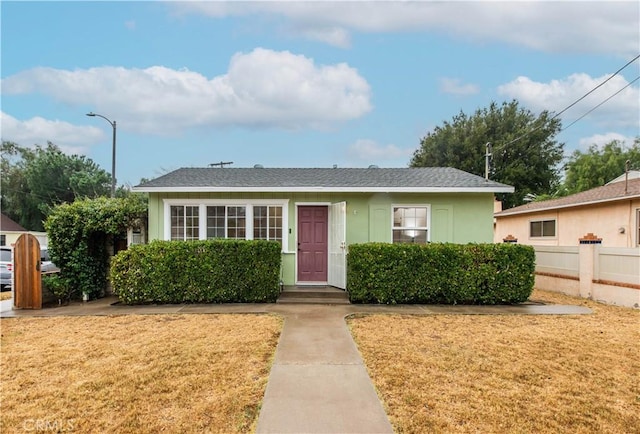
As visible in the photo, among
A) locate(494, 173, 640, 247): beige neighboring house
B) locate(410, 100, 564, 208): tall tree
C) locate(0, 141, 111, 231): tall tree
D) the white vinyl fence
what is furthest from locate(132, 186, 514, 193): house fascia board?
locate(0, 141, 111, 231): tall tree

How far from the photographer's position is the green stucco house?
28.8ft

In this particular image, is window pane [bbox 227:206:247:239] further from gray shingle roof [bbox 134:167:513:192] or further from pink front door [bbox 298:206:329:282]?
pink front door [bbox 298:206:329:282]

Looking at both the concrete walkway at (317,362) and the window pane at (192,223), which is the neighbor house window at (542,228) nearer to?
the concrete walkway at (317,362)

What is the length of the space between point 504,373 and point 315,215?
5997 mm

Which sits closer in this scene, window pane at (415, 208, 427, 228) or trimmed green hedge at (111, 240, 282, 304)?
trimmed green hedge at (111, 240, 282, 304)

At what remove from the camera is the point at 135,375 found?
3.70m

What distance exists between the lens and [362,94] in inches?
693

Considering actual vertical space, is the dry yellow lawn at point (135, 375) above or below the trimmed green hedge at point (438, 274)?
below

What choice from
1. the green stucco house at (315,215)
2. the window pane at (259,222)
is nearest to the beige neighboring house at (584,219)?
the green stucco house at (315,215)

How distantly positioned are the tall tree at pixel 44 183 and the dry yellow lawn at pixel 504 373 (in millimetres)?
29568

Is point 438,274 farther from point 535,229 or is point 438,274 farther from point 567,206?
point 535,229

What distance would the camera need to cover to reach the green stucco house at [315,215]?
28.8 feet

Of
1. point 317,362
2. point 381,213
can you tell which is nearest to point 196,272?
point 317,362

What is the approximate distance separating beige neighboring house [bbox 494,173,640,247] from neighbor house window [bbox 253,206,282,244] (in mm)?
9986
